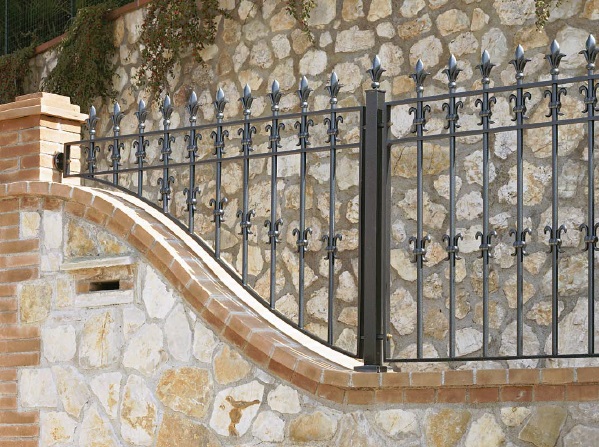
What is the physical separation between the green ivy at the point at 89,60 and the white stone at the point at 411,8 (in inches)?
130

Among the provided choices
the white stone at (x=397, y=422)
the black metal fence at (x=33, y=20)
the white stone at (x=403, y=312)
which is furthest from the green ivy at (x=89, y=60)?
the white stone at (x=397, y=422)

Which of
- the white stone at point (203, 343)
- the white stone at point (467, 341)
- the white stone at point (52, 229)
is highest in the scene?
the white stone at point (52, 229)

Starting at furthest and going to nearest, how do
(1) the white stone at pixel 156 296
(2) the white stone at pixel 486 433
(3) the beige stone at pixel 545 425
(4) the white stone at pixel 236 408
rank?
1. (1) the white stone at pixel 156 296
2. (4) the white stone at pixel 236 408
3. (2) the white stone at pixel 486 433
4. (3) the beige stone at pixel 545 425

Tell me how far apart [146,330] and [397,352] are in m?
2.51

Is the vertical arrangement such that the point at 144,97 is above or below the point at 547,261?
above

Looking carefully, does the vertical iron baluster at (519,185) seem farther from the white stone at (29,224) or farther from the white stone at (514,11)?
the white stone at (514,11)

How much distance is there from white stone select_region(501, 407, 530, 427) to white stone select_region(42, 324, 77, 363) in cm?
243

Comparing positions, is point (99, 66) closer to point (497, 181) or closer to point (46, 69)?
point (46, 69)

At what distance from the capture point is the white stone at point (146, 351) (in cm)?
536

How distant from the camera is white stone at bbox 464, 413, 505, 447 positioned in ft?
14.2

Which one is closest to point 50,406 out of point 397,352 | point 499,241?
point 397,352

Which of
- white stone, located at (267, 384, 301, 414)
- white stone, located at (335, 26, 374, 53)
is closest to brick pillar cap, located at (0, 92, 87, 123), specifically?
white stone, located at (267, 384, 301, 414)

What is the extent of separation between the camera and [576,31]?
705 cm

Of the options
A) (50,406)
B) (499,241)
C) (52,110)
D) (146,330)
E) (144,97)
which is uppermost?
(144,97)
